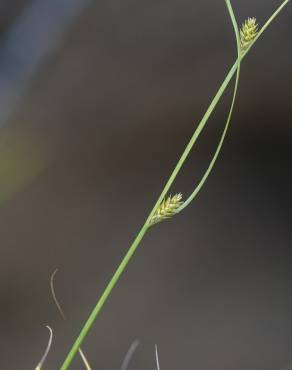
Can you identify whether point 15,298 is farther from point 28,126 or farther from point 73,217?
point 28,126

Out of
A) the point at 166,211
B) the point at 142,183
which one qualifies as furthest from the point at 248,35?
the point at 142,183

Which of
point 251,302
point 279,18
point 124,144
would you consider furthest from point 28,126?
point 251,302

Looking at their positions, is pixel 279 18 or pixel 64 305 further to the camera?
pixel 64 305

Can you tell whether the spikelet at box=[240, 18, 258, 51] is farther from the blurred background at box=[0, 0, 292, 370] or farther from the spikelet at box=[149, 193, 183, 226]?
the blurred background at box=[0, 0, 292, 370]

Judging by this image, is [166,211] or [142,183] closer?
[166,211]

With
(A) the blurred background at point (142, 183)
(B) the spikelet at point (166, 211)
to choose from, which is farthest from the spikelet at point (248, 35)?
(A) the blurred background at point (142, 183)

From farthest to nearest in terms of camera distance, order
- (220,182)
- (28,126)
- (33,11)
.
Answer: (220,182) → (28,126) → (33,11)

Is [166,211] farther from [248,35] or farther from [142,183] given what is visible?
[142,183]

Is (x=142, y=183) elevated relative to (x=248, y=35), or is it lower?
lower

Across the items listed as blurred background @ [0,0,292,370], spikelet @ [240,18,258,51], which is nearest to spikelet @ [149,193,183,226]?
spikelet @ [240,18,258,51]
